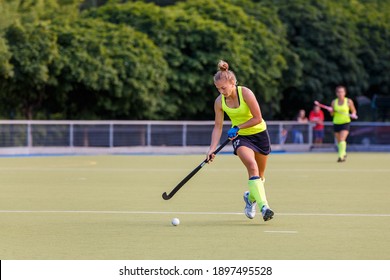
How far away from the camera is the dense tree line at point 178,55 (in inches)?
1492

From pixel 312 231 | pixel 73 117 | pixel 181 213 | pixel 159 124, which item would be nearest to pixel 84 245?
pixel 312 231

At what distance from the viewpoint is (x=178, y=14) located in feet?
141

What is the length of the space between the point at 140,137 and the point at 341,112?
9.39 m

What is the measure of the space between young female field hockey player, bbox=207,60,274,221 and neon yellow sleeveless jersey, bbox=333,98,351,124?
16.4 meters

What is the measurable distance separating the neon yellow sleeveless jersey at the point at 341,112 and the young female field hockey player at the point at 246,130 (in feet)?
53.9

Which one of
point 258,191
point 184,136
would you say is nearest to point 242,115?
point 258,191

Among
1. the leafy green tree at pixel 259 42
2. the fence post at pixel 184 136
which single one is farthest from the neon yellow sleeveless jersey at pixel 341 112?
the leafy green tree at pixel 259 42

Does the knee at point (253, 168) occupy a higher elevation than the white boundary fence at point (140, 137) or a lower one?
higher

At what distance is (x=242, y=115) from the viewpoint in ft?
43.1

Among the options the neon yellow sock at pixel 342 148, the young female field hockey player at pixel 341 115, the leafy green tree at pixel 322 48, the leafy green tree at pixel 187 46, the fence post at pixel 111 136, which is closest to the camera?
the young female field hockey player at pixel 341 115

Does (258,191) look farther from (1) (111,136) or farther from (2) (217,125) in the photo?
(1) (111,136)

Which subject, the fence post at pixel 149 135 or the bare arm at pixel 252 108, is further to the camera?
the fence post at pixel 149 135

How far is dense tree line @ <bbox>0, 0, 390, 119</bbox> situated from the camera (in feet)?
124

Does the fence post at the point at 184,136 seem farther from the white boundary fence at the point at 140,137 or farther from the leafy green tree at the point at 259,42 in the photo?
the leafy green tree at the point at 259,42
